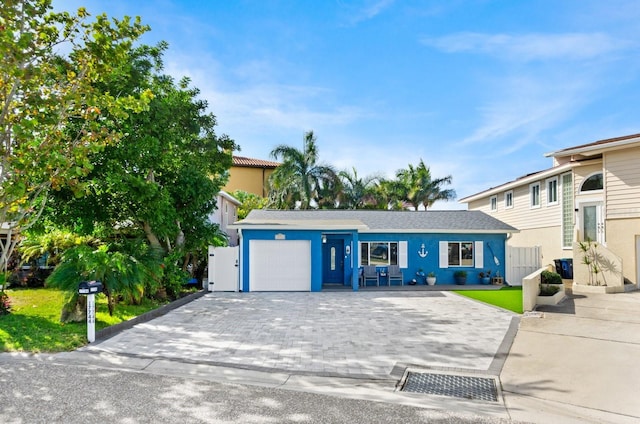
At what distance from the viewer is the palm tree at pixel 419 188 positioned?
35.4 m

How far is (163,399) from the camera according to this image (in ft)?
16.3

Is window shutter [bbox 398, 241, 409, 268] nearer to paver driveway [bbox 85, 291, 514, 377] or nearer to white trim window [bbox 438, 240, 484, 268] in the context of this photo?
white trim window [bbox 438, 240, 484, 268]

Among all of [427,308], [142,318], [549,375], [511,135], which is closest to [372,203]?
[511,135]

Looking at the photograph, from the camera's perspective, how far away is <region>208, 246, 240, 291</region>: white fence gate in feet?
54.3

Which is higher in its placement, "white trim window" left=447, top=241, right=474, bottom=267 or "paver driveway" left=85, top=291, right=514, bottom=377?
"white trim window" left=447, top=241, right=474, bottom=267

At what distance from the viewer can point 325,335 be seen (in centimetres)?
866

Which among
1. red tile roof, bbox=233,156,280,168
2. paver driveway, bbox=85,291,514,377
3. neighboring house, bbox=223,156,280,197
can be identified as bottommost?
paver driveway, bbox=85,291,514,377

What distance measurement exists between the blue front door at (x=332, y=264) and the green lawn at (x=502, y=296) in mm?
5282

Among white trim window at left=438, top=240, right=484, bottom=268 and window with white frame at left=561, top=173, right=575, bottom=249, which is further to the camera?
white trim window at left=438, top=240, right=484, bottom=268

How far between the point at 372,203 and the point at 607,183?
19.4m

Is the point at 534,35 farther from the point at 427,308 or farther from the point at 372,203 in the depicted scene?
the point at 372,203

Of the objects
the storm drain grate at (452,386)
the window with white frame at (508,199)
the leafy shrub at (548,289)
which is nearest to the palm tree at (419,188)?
the window with white frame at (508,199)

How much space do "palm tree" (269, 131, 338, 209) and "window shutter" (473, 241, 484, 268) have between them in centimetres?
1261

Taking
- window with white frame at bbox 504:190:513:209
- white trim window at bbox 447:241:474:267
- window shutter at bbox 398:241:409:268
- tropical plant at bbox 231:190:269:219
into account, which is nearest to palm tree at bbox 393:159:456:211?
window with white frame at bbox 504:190:513:209
